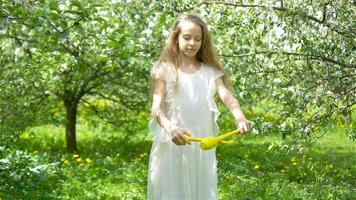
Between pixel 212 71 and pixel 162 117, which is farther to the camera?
pixel 212 71

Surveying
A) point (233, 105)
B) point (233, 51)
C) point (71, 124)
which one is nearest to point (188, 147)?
point (233, 105)

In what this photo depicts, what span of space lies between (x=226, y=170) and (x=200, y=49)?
10.5 feet

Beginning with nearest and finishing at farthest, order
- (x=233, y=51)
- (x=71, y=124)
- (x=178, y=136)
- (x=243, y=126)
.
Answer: (x=178, y=136) → (x=243, y=126) → (x=233, y=51) → (x=71, y=124)

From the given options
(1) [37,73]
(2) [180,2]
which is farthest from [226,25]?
(1) [37,73]

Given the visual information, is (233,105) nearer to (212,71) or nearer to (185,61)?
(212,71)

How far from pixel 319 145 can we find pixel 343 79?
472cm

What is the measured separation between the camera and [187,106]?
320cm

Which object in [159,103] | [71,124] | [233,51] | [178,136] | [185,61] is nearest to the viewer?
[178,136]

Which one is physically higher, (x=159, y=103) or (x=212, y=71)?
(x=212, y=71)

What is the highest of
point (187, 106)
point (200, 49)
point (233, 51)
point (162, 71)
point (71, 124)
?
point (233, 51)

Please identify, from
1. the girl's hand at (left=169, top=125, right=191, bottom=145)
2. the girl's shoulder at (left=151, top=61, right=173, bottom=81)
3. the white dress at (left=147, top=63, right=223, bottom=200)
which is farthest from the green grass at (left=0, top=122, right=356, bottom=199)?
the girl's hand at (left=169, top=125, right=191, bottom=145)

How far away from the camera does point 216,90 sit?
3.29 metres

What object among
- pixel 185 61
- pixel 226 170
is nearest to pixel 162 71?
pixel 185 61

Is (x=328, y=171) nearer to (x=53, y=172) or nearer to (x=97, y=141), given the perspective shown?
(x=53, y=172)
